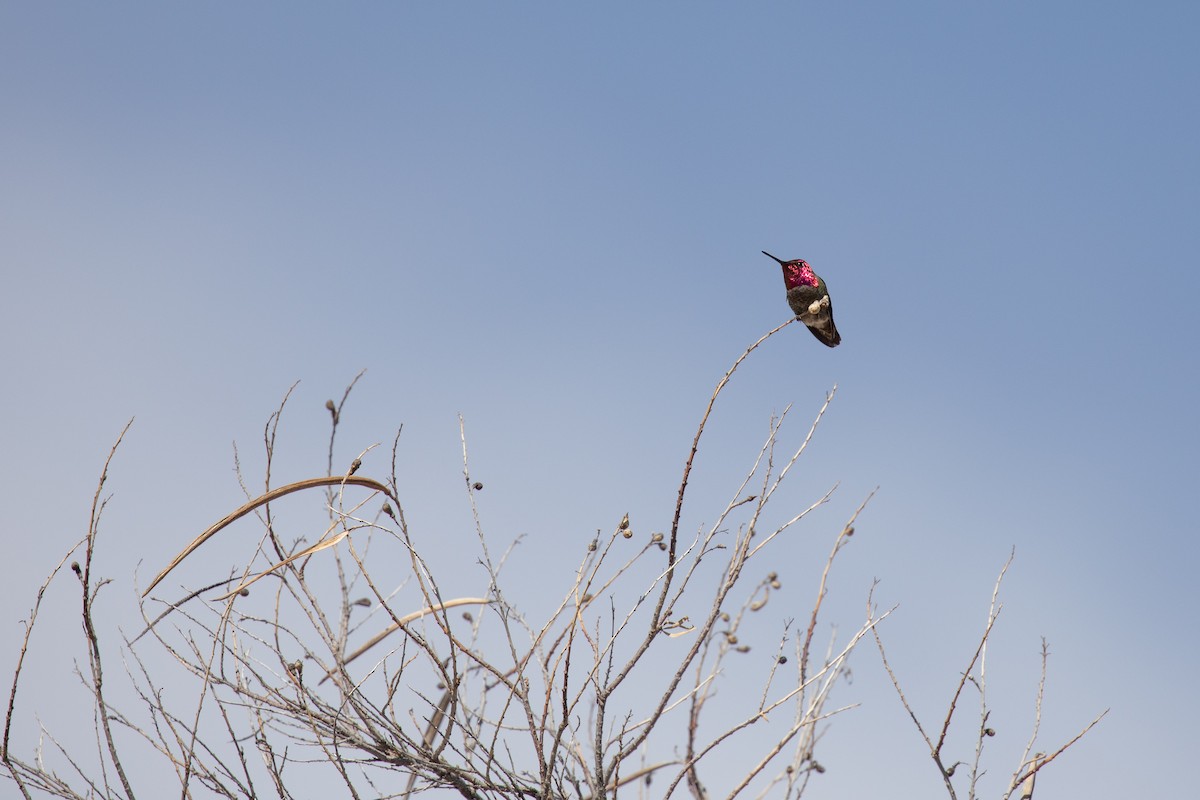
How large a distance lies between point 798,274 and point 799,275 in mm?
11

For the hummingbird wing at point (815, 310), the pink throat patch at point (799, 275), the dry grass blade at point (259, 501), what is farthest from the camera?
the pink throat patch at point (799, 275)

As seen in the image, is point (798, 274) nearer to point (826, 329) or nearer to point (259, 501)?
point (826, 329)

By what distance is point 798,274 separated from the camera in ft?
16.6

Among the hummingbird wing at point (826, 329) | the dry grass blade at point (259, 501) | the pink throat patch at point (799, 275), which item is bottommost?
the dry grass blade at point (259, 501)

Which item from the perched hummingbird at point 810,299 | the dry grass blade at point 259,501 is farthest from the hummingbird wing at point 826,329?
the dry grass blade at point 259,501

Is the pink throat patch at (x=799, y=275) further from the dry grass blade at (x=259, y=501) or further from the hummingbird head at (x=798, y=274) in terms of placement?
the dry grass blade at (x=259, y=501)

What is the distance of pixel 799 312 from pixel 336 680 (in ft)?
9.17

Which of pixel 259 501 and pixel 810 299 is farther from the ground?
pixel 810 299

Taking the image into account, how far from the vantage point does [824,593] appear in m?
4.75

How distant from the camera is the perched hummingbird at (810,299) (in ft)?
16.0

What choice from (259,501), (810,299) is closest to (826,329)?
(810,299)

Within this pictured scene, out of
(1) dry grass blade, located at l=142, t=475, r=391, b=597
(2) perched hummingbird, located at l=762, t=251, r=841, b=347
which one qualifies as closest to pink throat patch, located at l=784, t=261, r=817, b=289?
(2) perched hummingbird, located at l=762, t=251, r=841, b=347

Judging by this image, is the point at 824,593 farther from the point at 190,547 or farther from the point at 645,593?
the point at 190,547

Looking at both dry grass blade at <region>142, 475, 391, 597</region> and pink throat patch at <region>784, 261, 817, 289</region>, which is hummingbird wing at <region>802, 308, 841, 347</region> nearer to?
pink throat patch at <region>784, 261, 817, 289</region>
